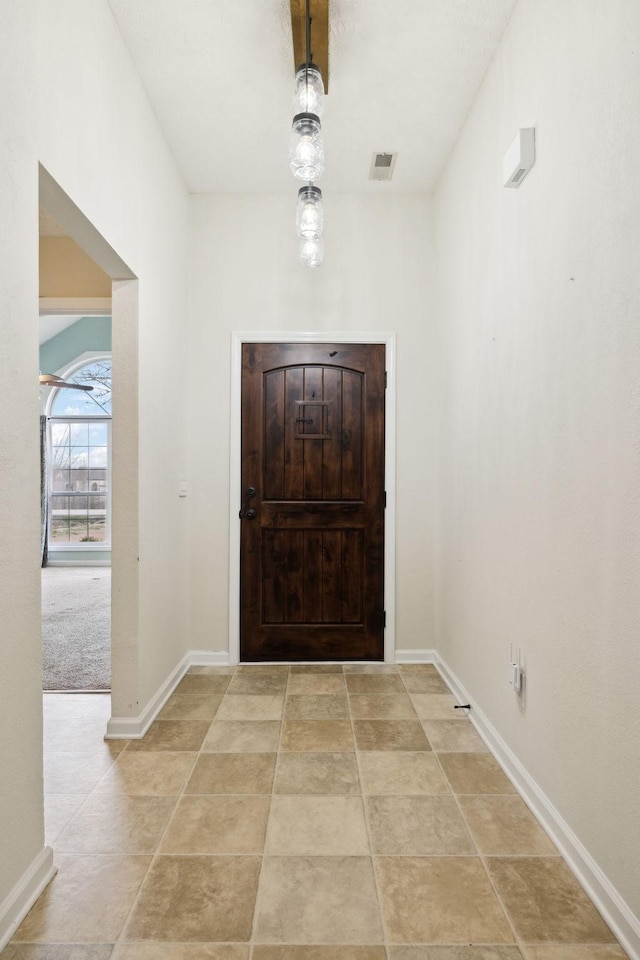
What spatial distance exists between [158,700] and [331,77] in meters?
3.11

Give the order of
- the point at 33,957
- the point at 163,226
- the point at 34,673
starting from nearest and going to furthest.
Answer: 1. the point at 33,957
2. the point at 34,673
3. the point at 163,226

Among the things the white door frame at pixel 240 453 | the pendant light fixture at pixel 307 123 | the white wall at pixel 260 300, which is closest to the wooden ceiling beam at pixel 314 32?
the pendant light fixture at pixel 307 123

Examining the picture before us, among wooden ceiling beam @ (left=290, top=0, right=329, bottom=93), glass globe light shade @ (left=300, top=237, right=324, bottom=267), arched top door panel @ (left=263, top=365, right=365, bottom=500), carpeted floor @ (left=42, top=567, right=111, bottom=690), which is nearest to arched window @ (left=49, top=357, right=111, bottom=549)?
carpeted floor @ (left=42, top=567, right=111, bottom=690)

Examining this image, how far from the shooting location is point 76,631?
425 cm

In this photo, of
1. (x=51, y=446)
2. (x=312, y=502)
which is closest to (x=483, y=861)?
(x=312, y=502)

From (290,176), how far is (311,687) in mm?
3018

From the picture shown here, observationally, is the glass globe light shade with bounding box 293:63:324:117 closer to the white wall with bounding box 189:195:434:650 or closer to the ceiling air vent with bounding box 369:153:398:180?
the ceiling air vent with bounding box 369:153:398:180

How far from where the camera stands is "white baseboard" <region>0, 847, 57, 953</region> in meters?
1.39

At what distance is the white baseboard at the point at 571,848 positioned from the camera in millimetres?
1372

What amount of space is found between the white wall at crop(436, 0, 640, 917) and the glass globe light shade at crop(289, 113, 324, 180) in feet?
2.60

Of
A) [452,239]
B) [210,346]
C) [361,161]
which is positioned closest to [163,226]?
[210,346]

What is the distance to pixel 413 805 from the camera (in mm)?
1972

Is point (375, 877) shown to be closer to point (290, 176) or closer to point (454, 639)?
point (454, 639)

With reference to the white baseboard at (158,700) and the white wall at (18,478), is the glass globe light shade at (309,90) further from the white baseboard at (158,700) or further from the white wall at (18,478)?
the white baseboard at (158,700)
